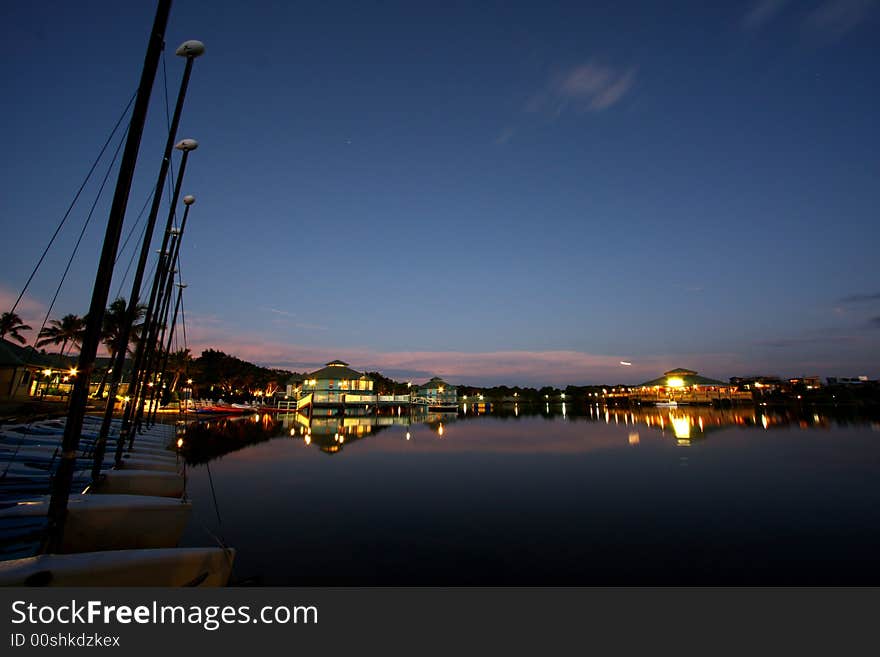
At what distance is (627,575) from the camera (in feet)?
34.6

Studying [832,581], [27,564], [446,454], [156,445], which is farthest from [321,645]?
[446,454]

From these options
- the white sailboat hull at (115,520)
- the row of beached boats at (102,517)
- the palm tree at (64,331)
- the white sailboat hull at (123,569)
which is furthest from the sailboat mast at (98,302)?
the palm tree at (64,331)

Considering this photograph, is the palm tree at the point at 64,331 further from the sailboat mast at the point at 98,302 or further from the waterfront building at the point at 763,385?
the waterfront building at the point at 763,385

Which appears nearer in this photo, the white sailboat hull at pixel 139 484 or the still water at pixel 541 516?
the still water at pixel 541 516

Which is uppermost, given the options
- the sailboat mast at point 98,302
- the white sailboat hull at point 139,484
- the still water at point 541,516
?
the sailboat mast at point 98,302

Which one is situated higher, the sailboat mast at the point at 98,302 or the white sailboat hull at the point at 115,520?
the sailboat mast at the point at 98,302

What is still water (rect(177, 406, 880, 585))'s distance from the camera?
10805mm

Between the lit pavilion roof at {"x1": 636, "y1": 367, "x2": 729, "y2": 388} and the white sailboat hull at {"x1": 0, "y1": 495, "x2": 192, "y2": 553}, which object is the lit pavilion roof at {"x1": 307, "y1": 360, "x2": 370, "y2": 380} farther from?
the lit pavilion roof at {"x1": 636, "y1": 367, "x2": 729, "y2": 388}

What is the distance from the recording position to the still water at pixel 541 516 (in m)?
10.8

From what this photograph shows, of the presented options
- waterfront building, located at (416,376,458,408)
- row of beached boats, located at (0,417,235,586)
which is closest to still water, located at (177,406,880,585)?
row of beached boats, located at (0,417,235,586)

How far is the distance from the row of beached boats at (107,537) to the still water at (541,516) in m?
2.50

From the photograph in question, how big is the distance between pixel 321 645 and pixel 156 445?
26985 millimetres

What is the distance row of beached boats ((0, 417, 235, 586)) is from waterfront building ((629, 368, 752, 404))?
151257 mm

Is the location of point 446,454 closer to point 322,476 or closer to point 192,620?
point 322,476
